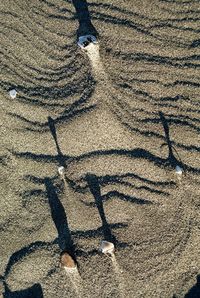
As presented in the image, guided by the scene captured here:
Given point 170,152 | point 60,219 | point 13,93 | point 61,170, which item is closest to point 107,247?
point 60,219

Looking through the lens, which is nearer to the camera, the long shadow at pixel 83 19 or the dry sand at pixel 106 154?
the dry sand at pixel 106 154

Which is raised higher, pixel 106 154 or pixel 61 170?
pixel 106 154

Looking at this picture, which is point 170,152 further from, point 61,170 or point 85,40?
point 85,40

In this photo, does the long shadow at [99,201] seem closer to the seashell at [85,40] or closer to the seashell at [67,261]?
the seashell at [67,261]

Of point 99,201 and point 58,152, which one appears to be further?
point 58,152

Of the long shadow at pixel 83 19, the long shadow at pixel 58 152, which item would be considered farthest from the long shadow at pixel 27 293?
the long shadow at pixel 83 19

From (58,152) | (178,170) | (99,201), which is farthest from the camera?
(58,152)

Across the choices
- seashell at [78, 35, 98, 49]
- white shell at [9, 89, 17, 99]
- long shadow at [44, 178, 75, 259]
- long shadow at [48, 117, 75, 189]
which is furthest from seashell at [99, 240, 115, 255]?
seashell at [78, 35, 98, 49]

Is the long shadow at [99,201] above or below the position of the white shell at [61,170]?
below
